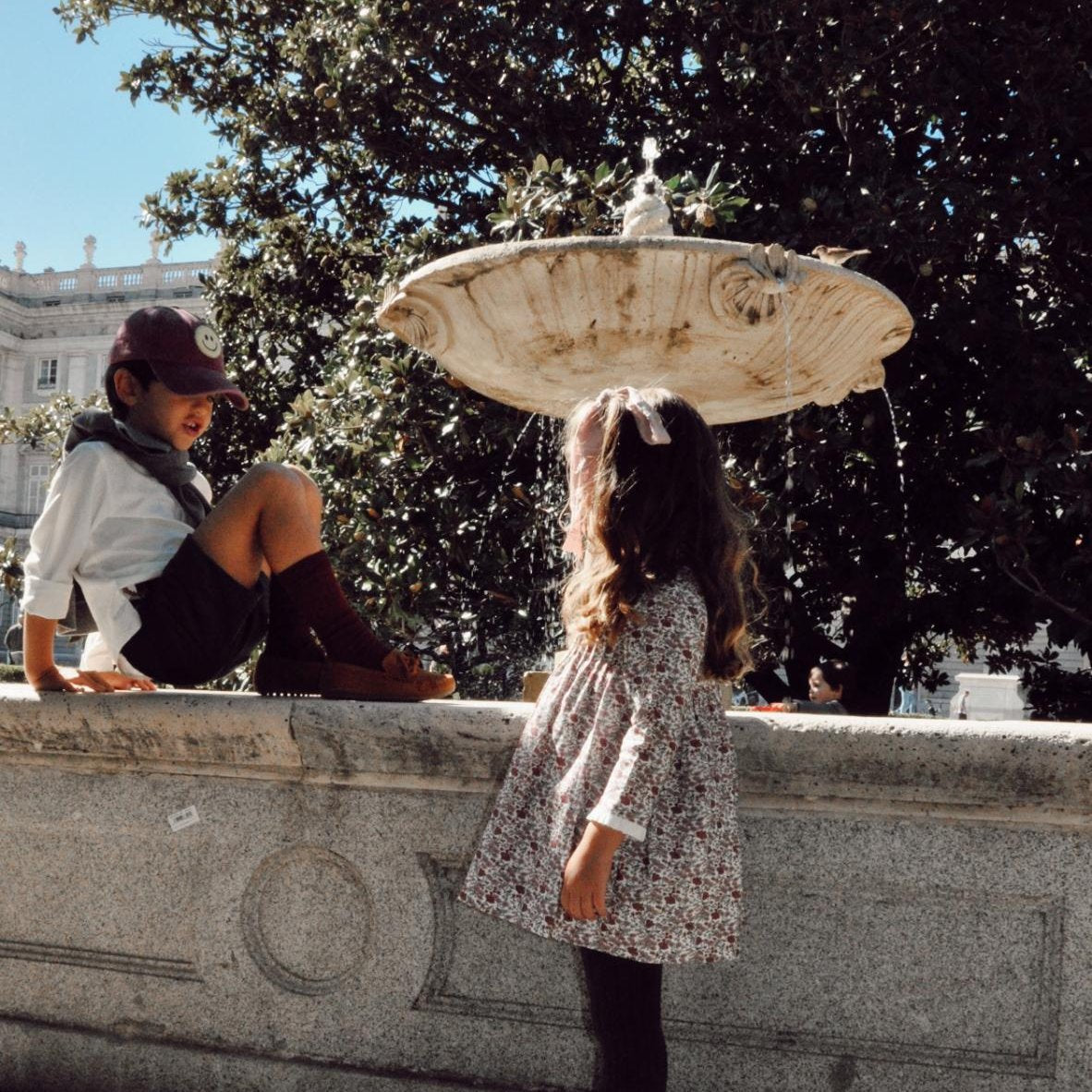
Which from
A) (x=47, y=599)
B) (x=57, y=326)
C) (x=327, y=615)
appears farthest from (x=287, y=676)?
(x=57, y=326)

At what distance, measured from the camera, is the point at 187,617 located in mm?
2750

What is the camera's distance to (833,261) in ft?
13.1

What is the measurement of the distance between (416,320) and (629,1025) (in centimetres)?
266

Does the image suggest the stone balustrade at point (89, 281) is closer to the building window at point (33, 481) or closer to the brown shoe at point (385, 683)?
the building window at point (33, 481)

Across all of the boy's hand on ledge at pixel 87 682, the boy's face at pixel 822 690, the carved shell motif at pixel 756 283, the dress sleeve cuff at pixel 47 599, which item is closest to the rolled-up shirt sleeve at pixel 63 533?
the dress sleeve cuff at pixel 47 599

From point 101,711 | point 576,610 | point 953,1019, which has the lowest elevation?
point 953,1019

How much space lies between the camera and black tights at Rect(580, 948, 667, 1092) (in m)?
2.06

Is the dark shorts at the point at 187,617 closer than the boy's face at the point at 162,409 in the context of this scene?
Yes

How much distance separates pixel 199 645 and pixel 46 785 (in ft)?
1.38

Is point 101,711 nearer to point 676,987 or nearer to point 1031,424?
point 676,987

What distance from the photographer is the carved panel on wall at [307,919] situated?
99.3 inches

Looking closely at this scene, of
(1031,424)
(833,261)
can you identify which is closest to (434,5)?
(1031,424)

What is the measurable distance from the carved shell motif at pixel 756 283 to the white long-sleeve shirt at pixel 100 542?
5.57ft

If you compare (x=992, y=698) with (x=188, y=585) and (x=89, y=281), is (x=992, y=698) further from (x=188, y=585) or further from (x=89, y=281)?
(x=89, y=281)
